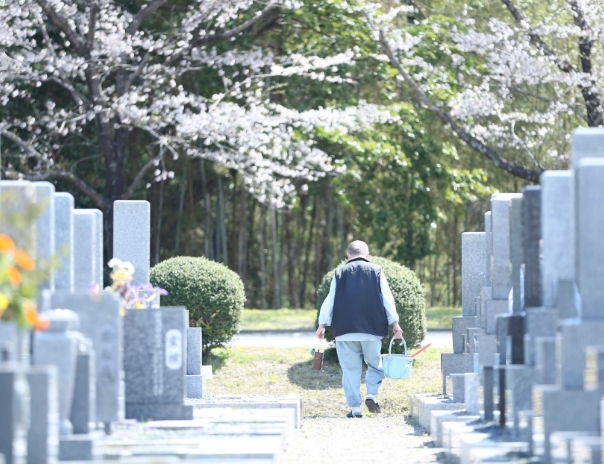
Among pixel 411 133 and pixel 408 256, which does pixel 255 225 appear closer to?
pixel 408 256

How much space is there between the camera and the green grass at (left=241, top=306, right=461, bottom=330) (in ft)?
58.5

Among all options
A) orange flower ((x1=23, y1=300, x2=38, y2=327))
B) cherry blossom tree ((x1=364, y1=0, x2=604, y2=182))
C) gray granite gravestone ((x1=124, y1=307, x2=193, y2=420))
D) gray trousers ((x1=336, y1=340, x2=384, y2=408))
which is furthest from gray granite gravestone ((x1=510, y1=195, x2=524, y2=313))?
cherry blossom tree ((x1=364, y1=0, x2=604, y2=182))

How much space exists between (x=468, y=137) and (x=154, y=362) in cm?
1180

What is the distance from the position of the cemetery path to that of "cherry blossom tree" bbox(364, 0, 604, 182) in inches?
129

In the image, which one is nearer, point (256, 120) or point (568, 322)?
point (568, 322)

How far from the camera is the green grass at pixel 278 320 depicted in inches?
703

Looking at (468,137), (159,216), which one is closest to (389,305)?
(468,137)

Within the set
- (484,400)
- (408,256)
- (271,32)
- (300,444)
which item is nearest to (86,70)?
(271,32)

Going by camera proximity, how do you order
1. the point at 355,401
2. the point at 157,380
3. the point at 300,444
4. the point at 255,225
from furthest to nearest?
1. the point at 255,225
2. the point at 355,401
3. the point at 300,444
4. the point at 157,380

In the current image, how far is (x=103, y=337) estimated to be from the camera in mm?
6195

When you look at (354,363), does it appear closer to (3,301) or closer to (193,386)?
(193,386)

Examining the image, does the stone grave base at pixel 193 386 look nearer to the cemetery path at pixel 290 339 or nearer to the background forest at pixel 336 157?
the cemetery path at pixel 290 339

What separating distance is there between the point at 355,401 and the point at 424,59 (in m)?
10.5

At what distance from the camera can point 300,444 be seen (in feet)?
26.6
